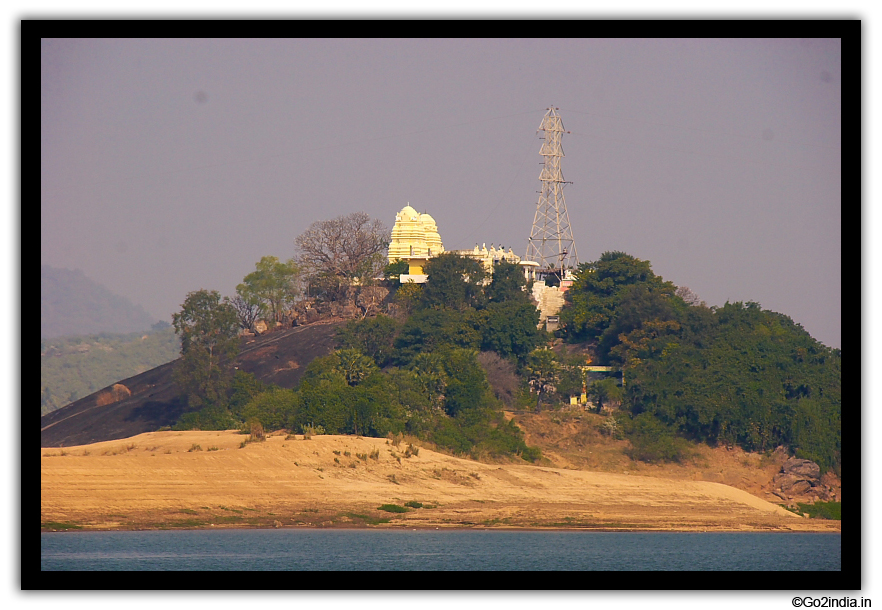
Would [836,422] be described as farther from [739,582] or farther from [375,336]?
[739,582]

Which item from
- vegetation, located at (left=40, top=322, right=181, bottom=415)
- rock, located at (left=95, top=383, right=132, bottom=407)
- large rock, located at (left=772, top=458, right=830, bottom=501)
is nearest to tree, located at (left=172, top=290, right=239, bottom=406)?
rock, located at (left=95, top=383, right=132, bottom=407)

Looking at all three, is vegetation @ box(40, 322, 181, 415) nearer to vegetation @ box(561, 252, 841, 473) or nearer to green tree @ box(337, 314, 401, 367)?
green tree @ box(337, 314, 401, 367)

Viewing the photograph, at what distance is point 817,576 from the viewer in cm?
2247

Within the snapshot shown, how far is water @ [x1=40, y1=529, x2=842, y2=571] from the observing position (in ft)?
109

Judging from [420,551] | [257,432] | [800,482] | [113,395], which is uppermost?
[113,395]

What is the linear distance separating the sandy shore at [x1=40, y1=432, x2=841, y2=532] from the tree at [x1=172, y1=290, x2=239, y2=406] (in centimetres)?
811

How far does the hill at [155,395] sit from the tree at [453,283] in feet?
18.7

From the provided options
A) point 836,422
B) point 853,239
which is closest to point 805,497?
Answer: point 836,422

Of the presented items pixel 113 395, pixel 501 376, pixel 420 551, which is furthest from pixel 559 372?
pixel 420 551

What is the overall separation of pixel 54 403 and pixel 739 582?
4594 inches

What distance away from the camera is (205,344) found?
66.1 m

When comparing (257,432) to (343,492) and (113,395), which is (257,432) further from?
(113,395)

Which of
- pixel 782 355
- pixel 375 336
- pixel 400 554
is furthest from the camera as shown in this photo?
pixel 375 336

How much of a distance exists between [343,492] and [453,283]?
24.7 m
